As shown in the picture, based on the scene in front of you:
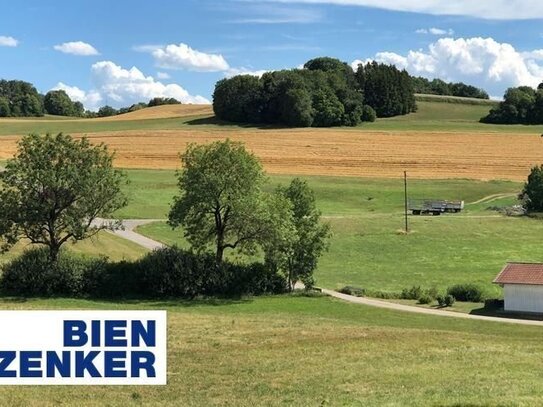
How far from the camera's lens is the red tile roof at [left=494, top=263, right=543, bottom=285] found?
43906 millimetres

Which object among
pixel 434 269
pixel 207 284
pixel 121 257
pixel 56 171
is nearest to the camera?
pixel 56 171

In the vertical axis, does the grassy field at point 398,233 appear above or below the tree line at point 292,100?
below

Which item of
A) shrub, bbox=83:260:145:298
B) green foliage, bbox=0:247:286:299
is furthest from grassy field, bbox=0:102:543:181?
shrub, bbox=83:260:145:298

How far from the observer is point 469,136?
128875 mm

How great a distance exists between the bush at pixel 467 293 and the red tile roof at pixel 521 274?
191cm

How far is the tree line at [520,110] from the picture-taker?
5999 inches

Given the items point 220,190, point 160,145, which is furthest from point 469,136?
point 220,190

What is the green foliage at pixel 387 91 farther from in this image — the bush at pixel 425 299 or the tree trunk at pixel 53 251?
the tree trunk at pixel 53 251

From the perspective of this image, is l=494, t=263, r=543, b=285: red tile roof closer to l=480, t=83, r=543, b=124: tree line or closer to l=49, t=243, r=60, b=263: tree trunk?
l=49, t=243, r=60, b=263: tree trunk

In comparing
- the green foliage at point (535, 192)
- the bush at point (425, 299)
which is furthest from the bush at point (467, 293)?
the green foliage at point (535, 192)

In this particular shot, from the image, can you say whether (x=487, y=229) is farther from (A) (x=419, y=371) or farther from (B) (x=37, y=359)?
(B) (x=37, y=359)

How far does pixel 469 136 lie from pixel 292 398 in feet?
398

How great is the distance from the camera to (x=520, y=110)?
153 metres

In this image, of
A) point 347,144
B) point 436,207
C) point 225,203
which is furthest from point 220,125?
point 225,203
